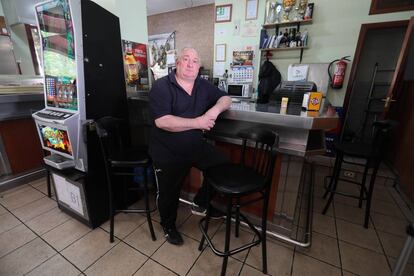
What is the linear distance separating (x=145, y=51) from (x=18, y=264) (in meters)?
2.26

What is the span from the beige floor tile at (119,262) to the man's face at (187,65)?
1404mm

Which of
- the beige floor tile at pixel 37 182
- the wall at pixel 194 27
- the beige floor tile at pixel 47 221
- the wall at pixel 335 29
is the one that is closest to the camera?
the beige floor tile at pixel 47 221

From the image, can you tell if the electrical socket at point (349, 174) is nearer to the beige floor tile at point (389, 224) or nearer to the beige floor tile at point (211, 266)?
the beige floor tile at point (389, 224)

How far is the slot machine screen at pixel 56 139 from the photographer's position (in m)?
1.56

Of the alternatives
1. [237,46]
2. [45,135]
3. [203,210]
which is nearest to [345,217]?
[203,210]

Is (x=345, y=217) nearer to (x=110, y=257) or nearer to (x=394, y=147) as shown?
(x=394, y=147)

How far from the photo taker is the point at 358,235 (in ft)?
5.69

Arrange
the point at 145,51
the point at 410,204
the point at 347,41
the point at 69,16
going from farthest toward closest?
the point at 347,41 → the point at 145,51 → the point at 410,204 → the point at 69,16

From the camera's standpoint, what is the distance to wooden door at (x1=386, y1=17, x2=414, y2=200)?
2332 millimetres

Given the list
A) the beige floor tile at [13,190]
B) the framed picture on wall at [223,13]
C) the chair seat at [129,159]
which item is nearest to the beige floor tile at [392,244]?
the chair seat at [129,159]

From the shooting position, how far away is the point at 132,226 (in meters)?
1.77

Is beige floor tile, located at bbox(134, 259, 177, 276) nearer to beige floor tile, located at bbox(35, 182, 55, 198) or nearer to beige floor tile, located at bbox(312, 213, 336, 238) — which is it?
beige floor tile, located at bbox(312, 213, 336, 238)

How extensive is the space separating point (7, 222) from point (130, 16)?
2365mm

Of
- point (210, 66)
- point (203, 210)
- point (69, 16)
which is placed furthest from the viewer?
point (210, 66)
